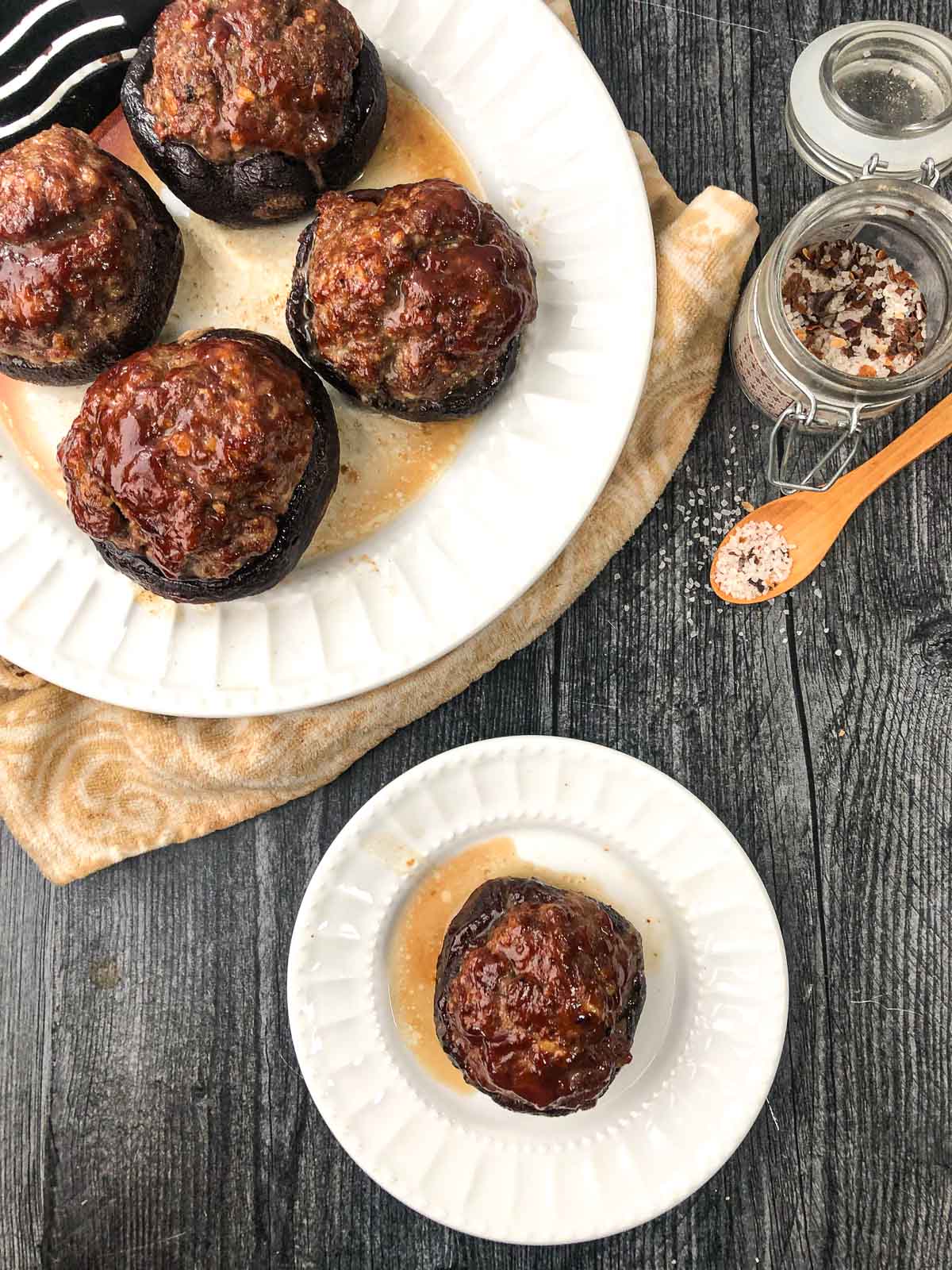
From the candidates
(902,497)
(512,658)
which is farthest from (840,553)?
(512,658)

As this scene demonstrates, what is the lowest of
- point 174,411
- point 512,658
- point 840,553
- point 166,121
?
point 840,553

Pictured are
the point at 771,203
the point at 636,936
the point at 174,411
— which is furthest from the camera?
the point at 771,203

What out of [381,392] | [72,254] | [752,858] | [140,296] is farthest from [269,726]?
[752,858]

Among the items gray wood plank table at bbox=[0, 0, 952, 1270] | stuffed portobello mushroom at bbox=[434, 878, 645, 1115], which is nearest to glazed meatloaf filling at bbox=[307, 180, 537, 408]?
gray wood plank table at bbox=[0, 0, 952, 1270]

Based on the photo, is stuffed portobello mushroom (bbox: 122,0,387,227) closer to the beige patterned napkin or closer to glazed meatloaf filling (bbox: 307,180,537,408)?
glazed meatloaf filling (bbox: 307,180,537,408)

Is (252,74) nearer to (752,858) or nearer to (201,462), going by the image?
(201,462)

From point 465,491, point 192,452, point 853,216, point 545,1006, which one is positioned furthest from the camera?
point 465,491

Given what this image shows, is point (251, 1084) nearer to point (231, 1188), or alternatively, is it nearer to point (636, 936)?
point (231, 1188)
